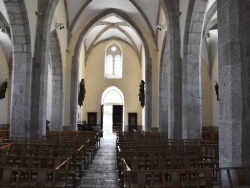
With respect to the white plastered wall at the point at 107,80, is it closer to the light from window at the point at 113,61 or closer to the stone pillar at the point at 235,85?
the light from window at the point at 113,61

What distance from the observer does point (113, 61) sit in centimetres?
2816

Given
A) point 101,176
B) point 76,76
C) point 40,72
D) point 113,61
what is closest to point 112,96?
point 113,61

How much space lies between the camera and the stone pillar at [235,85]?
185 inches

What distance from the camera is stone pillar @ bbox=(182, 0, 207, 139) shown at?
1036 centimetres

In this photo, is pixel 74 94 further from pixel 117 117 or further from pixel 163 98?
pixel 117 117

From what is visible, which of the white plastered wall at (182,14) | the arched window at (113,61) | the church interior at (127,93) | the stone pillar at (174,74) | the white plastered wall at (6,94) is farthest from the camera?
the arched window at (113,61)

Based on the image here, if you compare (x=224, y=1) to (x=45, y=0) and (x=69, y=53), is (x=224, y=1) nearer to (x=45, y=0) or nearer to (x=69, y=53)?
(x=45, y=0)

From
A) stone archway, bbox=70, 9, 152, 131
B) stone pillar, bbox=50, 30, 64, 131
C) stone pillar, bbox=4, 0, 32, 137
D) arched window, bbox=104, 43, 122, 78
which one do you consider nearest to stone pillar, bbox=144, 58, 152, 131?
stone archway, bbox=70, 9, 152, 131

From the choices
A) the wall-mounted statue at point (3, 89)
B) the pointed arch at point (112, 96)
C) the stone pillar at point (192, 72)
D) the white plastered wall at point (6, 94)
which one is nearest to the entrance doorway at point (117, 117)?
the pointed arch at point (112, 96)

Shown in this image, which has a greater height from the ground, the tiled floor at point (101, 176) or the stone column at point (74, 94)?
the stone column at point (74, 94)

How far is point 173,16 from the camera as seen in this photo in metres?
12.0

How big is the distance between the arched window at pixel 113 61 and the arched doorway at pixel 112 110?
1.52 meters

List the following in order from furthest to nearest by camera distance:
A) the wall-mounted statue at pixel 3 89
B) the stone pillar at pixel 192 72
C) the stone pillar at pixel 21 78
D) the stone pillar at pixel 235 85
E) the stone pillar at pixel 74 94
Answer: the stone pillar at pixel 74 94 < the wall-mounted statue at pixel 3 89 < the stone pillar at pixel 21 78 < the stone pillar at pixel 192 72 < the stone pillar at pixel 235 85

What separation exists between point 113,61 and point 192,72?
17.9m
